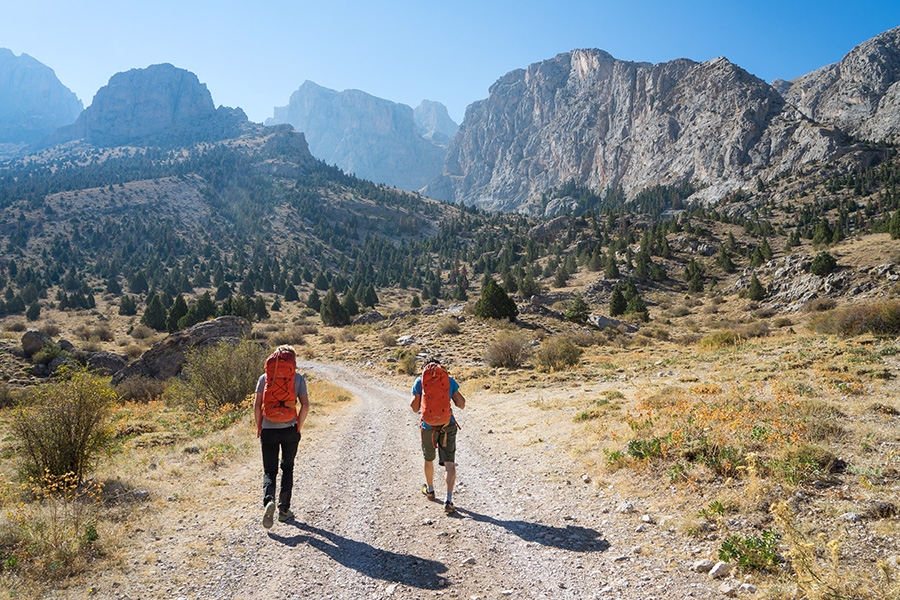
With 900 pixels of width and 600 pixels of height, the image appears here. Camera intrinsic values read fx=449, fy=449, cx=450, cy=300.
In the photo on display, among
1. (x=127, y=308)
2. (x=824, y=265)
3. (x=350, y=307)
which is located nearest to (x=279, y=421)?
(x=824, y=265)

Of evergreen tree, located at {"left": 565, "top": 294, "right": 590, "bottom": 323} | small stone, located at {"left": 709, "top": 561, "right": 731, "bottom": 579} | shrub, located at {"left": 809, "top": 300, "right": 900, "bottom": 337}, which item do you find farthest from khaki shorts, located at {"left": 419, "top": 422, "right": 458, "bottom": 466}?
evergreen tree, located at {"left": 565, "top": 294, "right": 590, "bottom": 323}

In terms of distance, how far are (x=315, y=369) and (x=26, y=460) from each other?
2716cm

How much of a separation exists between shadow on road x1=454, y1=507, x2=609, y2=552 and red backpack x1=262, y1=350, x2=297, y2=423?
3.52 meters

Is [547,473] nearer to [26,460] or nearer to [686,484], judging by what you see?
[686,484]

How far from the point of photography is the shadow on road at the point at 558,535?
621cm

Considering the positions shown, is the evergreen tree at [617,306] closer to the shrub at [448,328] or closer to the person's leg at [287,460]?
the shrub at [448,328]

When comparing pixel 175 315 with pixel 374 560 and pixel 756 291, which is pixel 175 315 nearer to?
pixel 374 560

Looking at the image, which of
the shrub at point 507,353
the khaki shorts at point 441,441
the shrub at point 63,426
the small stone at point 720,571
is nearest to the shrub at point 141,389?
the shrub at point 63,426

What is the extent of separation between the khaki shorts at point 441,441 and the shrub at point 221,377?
13.8m

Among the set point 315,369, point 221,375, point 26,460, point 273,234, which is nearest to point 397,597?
point 26,460

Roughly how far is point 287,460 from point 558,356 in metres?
21.7

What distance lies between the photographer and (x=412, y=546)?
6379 mm

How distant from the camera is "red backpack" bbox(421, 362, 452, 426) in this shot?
8.02 metres

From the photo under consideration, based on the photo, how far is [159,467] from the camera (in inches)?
404
